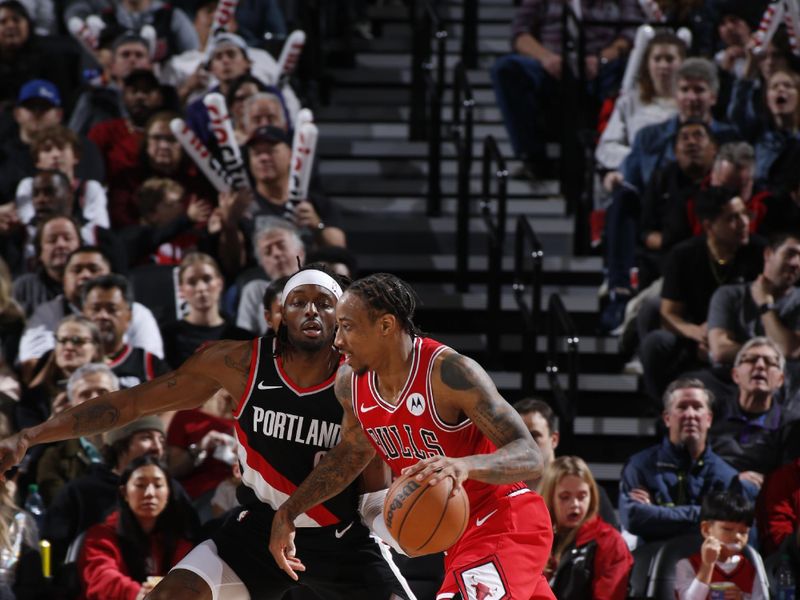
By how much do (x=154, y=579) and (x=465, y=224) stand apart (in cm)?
427

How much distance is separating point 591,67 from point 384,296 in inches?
278

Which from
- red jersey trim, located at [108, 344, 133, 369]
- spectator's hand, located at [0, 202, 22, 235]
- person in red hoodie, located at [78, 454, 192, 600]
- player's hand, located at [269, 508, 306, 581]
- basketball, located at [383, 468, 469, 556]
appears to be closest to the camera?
basketball, located at [383, 468, 469, 556]

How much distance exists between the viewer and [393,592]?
6172 millimetres

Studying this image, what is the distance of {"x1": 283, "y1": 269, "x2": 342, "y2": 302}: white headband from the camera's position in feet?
19.8

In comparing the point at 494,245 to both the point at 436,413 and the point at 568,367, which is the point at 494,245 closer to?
the point at 568,367

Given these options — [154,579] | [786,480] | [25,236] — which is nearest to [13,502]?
[154,579]

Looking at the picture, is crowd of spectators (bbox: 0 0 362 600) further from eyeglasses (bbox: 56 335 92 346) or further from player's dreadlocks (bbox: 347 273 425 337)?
player's dreadlocks (bbox: 347 273 425 337)

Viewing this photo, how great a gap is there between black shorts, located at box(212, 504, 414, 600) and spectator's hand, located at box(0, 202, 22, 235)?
4.44 meters

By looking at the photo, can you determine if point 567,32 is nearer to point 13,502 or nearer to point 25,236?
point 25,236

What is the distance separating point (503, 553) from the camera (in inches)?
218

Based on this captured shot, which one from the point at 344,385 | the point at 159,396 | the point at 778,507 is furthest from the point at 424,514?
the point at 778,507

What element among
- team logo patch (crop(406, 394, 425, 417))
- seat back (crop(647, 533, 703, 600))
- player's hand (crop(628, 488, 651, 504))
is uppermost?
team logo patch (crop(406, 394, 425, 417))

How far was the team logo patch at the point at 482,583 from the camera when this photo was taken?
5.42 meters

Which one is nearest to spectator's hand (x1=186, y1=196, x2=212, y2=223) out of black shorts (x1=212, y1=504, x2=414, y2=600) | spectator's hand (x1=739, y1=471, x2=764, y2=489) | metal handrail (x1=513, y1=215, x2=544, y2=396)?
metal handrail (x1=513, y1=215, x2=544, y2=396)
